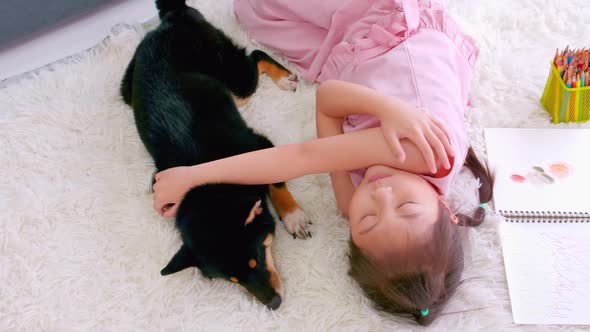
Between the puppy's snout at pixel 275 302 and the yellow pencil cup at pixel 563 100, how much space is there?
0.82 meters

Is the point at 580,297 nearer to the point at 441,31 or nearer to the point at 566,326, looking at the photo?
the point at 566,326

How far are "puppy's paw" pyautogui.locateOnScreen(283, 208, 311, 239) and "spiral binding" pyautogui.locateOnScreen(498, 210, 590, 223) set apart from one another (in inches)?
18.2

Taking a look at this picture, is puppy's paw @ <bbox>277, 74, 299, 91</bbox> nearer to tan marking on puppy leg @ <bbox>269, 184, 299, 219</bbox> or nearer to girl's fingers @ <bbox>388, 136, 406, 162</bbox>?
tan marking on puppy leg @ <bbox>269, 184, 299, 219</bbox>

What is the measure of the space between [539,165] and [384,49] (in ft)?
1.52

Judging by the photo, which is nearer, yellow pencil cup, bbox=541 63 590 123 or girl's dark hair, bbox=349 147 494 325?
girl's dark hair, bbox=349 147 494 325

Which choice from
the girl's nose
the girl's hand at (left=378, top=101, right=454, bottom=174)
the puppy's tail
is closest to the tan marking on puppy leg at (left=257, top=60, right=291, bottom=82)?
the puppy's tail

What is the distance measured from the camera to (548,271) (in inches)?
42.7

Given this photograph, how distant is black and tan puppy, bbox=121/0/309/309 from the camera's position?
100cm

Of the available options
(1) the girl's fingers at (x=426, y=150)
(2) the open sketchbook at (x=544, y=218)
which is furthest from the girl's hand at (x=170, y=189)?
(2) the open sketchbook at (x=544, y=218)

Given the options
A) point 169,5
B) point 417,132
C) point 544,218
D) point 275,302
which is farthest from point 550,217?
point 169,5

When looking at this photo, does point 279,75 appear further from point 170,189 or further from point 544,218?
point 544,218

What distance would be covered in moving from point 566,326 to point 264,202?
Answer: 0.67 metres

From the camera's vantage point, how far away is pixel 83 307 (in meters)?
1.12

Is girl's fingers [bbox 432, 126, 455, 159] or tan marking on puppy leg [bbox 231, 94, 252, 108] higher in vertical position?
girl's fingers [bbox 432, 126, 455, 159]
